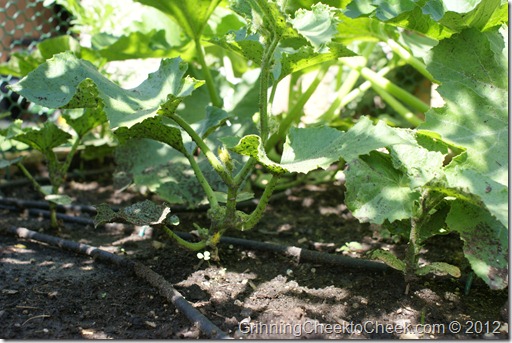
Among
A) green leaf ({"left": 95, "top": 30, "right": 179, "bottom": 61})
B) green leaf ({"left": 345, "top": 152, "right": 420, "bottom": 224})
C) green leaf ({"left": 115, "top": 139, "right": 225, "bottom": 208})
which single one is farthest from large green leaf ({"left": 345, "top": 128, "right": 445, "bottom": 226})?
green leaf ({"left": 95, "top": 30, "right": 179, "bottom": 61})

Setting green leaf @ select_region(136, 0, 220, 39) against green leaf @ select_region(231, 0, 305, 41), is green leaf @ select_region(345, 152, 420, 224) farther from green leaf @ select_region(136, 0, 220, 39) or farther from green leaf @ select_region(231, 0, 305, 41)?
green leaf @ select_region(136, 0, 220, 39)

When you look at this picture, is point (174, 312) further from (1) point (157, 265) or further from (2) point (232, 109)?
(2) point (232, 109)

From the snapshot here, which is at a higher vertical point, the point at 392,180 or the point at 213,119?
the point at 213,119

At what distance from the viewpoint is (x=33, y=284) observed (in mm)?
1453

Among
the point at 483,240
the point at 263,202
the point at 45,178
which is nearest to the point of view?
the point at 483,240

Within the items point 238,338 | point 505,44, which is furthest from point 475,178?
point 238,338

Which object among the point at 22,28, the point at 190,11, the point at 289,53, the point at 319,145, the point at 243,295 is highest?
the point at 22,28

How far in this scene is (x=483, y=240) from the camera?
1183 mm

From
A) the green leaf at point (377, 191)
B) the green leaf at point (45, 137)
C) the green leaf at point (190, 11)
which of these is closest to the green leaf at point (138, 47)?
the green leaf at point (190, 11)

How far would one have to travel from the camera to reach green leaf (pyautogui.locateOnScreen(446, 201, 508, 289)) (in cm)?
113

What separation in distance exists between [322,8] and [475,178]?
478 millimetres

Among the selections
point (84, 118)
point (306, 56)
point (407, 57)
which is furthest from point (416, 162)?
point (84, 118)

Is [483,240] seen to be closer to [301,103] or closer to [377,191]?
[377,191]

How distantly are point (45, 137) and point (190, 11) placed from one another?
572 mm
